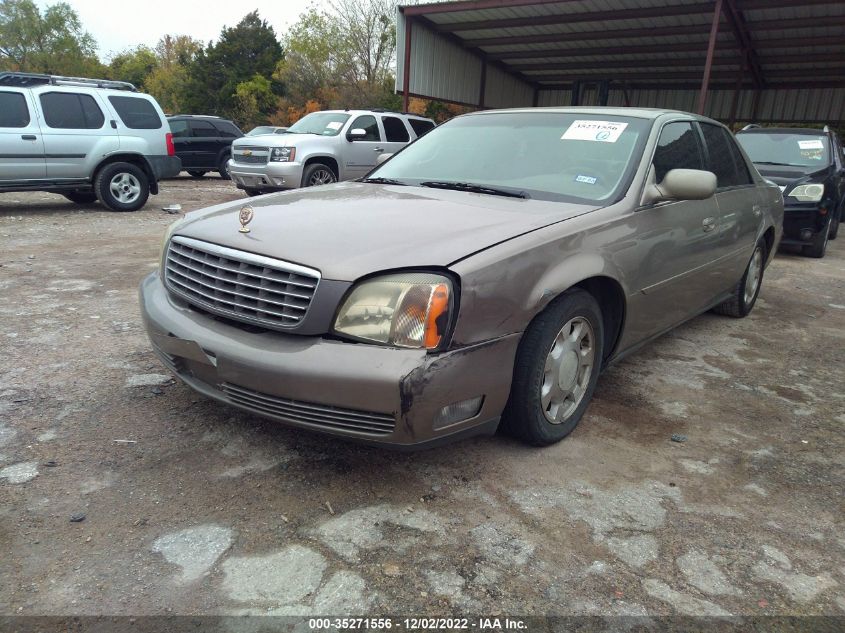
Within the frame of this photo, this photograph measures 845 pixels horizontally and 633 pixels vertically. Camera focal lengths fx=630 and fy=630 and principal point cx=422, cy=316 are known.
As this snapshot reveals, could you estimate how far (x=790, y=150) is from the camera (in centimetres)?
847

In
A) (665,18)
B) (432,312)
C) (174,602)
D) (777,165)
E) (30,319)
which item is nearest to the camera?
(174,602)

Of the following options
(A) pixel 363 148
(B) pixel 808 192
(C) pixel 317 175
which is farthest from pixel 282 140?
(B) pixel 808 192

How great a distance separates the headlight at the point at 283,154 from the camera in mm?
10305

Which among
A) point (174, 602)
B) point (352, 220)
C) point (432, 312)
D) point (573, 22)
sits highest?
point (573, 22)

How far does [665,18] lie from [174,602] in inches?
625

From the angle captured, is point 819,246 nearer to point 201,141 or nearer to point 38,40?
point 201,141

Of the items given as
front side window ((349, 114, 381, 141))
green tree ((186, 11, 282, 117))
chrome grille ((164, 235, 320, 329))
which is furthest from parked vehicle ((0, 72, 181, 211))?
green tree ((186, 11, 282, 117))

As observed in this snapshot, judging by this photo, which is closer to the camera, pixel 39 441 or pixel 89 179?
pixel 39 441

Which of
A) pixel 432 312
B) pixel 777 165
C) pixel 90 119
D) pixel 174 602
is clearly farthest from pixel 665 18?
pixel 174 602

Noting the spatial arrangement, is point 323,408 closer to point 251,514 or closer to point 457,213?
point 251,514

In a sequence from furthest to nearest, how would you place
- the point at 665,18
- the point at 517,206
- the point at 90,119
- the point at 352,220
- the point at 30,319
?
the point at 665,18
the point at 90,119
the point at 30,319
the point at 517,206
the point at 352,220

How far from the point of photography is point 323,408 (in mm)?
2254

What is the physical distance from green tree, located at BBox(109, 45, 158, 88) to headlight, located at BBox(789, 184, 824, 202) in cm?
6094

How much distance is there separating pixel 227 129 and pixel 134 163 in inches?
268
